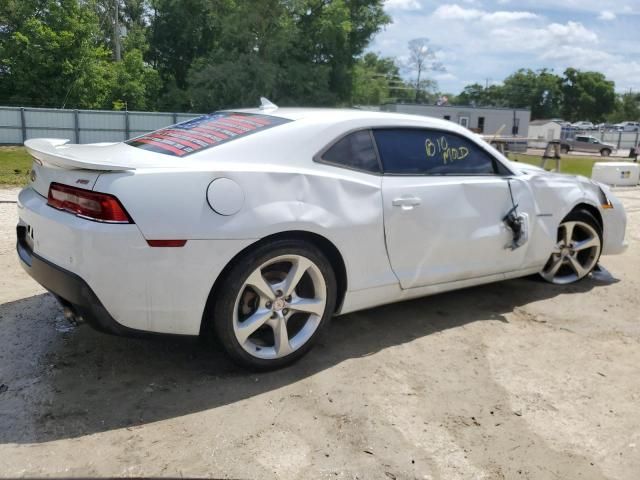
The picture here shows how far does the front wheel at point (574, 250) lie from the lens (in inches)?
194

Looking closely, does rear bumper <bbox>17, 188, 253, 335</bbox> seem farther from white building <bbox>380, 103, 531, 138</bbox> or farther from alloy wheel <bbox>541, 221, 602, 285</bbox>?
white building <bbox>380, 103, 531, 138</bbox>

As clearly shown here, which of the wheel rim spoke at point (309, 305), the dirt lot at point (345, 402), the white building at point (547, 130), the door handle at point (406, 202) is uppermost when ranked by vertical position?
the white building at point (547, 130)

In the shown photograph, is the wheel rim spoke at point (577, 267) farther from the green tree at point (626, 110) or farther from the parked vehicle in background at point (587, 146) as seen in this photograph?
the green tree at point (626, 110)

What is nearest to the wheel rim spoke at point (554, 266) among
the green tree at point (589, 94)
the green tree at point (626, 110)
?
the green tree at point (589, 94)

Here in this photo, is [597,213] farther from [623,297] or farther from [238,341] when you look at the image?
[238,341]

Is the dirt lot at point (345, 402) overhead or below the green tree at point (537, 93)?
below

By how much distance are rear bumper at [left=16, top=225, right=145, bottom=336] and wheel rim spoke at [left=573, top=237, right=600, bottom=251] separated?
3839mm

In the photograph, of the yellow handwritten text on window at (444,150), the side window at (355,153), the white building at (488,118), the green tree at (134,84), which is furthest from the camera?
the white building at (488,118)

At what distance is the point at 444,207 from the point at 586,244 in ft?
6.53

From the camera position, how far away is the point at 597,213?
5.12m

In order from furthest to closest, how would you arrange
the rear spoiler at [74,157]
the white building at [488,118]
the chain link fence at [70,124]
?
1. the white building at [488,118]
2. the chain link fence at [70,124]
3. the rear spoiler at [74,157]

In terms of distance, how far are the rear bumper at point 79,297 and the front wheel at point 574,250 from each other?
11.8 feet

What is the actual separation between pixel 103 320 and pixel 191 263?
0.50 metres

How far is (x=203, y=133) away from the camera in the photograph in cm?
346
